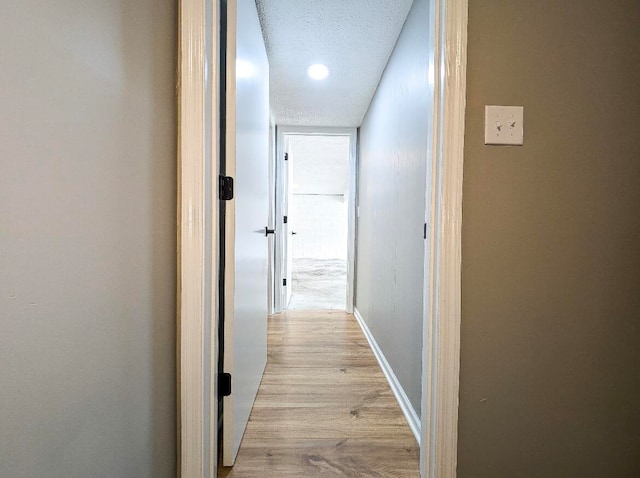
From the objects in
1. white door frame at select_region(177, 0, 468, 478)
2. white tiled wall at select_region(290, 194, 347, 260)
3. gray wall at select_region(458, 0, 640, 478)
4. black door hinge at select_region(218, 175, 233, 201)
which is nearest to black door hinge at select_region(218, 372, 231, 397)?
white door frame at select_region(177, 0, 468, 478)

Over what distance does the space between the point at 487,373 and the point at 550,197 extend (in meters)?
0.57

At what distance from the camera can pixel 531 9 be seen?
99cm

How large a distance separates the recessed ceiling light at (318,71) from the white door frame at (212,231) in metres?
1.39

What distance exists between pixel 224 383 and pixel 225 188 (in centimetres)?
68

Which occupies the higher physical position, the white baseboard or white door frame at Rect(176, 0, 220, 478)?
white door frame at Rect(176, 0, 220, 478)

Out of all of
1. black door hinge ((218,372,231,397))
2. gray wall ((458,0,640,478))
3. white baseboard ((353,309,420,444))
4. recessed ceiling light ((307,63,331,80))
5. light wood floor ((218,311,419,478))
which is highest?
recessed ceiling light ((307,63,331,80))

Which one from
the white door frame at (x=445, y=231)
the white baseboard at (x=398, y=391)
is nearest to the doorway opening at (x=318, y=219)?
the white baseboard at (x=398, y=391)

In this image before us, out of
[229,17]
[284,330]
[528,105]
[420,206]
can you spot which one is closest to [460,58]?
[528,105]

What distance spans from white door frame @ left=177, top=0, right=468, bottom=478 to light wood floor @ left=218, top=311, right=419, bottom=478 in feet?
0.99

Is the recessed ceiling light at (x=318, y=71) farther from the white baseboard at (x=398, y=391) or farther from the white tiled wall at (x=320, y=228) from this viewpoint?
the white tiled wall at (x=320, y=228)

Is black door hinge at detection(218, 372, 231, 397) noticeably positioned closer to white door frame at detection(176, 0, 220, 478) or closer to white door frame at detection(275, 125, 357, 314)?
white door frame at detection(176, 0, 220, 478)

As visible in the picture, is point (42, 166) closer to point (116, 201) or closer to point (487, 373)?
point (116, 201)

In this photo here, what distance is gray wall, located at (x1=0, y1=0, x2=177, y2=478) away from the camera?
0.47 metres

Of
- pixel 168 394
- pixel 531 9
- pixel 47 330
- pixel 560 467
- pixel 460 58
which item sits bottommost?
pixel 560 467
